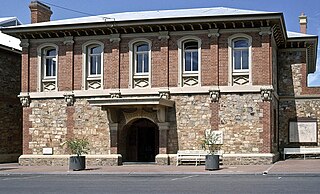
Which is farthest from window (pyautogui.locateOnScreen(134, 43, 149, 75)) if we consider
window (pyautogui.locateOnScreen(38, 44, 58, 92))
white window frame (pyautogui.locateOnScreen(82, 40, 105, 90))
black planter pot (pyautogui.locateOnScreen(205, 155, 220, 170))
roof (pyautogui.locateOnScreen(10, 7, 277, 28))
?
black planter pot (pyautogui.locateOnScreen(205, 155, 220, 170))

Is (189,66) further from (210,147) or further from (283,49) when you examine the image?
(283,49)

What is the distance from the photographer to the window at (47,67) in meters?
32.7

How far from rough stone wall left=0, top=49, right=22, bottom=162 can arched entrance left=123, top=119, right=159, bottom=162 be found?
27.5 feet

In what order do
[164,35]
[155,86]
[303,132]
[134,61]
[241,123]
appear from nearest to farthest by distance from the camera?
[241,123] → [164,35] → [155,86] → [134,61] → [303,132]

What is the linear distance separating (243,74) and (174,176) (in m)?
9.10

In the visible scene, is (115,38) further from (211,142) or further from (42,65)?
(211,142)

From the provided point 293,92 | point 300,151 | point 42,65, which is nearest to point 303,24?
point 293,92

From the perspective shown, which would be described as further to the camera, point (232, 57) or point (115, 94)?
point (115, 94)

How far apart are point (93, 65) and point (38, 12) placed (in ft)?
20.8

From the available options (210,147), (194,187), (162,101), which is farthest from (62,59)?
(194,187)

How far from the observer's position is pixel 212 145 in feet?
91.8

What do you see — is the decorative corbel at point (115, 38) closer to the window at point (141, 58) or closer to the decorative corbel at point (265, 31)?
the window at point (141, 58)

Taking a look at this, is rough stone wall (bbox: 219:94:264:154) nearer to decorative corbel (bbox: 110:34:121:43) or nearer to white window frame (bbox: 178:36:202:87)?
white window frame (bbox: 178:36:202:87)

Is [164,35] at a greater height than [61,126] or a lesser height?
greater
